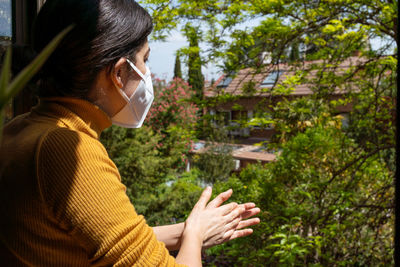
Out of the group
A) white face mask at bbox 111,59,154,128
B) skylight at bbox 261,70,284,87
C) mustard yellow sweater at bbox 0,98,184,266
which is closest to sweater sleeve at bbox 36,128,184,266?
mustard yellow sweater at bbox 0,98,184,266

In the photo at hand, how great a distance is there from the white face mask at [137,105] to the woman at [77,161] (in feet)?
0.31

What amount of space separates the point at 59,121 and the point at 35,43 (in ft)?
0.78

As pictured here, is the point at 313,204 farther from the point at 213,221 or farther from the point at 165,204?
the point at 165,204

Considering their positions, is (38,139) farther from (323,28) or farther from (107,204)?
(323,28)

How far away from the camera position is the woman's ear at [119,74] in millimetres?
938

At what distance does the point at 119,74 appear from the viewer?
38.6 inches

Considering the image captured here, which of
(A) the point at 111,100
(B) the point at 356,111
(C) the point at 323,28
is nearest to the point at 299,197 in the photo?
(B) the point at 356,111

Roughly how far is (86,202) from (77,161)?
0.30 ft

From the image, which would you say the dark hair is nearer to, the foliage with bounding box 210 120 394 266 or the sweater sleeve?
the sweater sleeve

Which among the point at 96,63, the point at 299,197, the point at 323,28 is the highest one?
the point at 323,28

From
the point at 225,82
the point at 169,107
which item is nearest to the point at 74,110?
the point at 225,82

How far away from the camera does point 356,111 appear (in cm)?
387

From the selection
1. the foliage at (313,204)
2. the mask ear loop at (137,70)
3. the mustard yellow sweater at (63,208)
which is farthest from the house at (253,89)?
the mustard yellow sweater at (63,208)

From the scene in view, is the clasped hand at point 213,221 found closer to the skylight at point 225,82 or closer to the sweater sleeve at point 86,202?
the sweater sleeve at point 86,202
